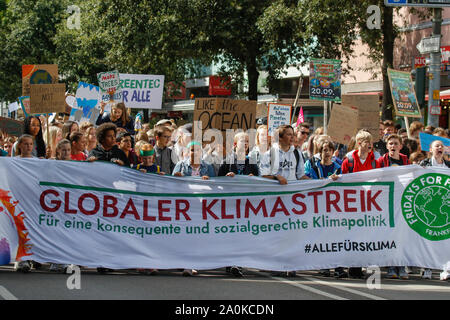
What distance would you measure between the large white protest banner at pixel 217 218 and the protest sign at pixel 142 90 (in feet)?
21.2

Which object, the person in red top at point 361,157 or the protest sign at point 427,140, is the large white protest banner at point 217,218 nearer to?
the person in red top at point 361,157

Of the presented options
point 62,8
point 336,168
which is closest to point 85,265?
point 336,168

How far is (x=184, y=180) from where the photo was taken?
866 centimetres

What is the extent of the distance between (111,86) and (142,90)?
0.68 m

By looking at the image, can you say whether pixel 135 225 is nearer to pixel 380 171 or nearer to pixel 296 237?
pixel 296 237

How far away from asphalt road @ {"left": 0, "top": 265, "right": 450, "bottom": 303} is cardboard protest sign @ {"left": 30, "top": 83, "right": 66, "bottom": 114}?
355cm

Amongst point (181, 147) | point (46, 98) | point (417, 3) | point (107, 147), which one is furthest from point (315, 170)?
point (417, 3)

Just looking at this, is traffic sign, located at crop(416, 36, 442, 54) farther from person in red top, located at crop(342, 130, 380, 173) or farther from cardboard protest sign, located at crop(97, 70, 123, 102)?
cardboard protest sign, located at crop(97, 70, 123, 102)

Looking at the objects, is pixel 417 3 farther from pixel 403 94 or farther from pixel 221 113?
pixel 221 113

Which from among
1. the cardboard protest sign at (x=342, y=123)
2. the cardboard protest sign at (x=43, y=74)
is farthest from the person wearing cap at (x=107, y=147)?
the cardboard protest sign at (x=342, y=123)

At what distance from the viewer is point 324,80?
14.8 m

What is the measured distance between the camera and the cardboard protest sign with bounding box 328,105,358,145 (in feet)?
39.3

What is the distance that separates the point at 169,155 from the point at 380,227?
3.19m

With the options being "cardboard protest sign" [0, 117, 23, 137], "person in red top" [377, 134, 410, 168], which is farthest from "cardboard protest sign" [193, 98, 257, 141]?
"cardboard protest sign" [0, 117, 23, 137]
